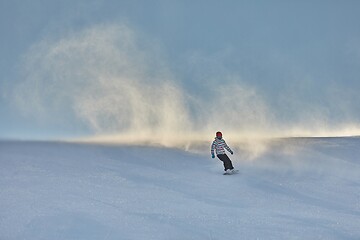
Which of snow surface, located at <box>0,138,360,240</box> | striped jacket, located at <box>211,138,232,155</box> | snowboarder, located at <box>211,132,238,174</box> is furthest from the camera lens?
striped jacket, located at <box>211,138,232,155</box>

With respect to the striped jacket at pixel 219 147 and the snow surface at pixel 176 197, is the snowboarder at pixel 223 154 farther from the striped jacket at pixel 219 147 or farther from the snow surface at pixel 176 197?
the snow surface at pixel 176 197

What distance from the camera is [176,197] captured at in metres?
13.6

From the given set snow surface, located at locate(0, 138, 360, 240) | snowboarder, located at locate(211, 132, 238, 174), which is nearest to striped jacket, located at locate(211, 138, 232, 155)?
snowboarder, located at locate(211, 132, 238, 174)

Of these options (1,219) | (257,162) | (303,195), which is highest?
(257,162)

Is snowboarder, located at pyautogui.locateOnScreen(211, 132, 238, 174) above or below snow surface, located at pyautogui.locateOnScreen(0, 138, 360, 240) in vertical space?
above

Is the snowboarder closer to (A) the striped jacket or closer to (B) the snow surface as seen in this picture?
(A) the striped jacket

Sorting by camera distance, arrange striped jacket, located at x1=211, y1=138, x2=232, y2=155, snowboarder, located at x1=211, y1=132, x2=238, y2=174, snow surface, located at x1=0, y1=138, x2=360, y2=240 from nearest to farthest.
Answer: snow surface, located at x1=0, y1=138, x2=360, y2=240 < snowboarder, located at x1=211, y1=132, x2=238, y2=174 < striped jacket, located at x1=211, y1=138, x2=232, y2=155

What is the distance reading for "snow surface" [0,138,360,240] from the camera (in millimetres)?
10188

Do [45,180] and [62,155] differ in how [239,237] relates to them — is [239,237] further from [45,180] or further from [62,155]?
[62,155]

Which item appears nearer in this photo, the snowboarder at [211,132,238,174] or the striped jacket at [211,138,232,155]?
the snowboarder at [211,132,238,174]

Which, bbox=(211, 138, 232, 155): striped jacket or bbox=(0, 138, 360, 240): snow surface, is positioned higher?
bbox=(211, 138, 232, 155): striped jacket

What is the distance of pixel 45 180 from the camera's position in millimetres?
15484

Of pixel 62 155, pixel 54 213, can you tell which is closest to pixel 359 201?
pixel 54 213

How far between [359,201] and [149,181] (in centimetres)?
791
